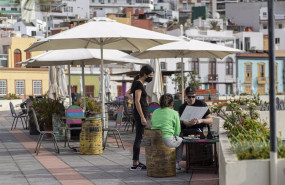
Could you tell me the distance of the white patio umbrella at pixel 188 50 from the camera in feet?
42.0

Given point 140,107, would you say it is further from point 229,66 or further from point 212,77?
point 229,66

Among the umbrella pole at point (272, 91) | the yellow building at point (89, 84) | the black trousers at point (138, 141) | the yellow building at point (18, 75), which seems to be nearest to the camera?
the umbrella pole at point (272, 91)

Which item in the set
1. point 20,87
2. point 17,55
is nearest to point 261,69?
point 17,55

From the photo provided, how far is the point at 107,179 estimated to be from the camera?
7.47m

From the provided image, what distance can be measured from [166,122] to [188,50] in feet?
21.9

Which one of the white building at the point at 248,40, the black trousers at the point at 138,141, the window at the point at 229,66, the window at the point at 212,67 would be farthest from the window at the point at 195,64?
the black trousers at the point at 138,141

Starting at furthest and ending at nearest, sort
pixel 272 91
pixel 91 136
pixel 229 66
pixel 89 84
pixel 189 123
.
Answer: pixel 229 66 < pixel 89 84 < pixel 91 136 < pixel 189 123 < pixel 272 91

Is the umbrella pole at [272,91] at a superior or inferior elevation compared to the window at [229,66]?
inferior

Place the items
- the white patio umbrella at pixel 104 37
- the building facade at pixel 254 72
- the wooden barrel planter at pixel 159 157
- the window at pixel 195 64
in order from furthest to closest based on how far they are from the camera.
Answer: the building facade at pixel 254 72 < the window at pixel 195 64 < the white patio umbrella at pixel 104 37 < the wooden barrel planter at pixel 159 157

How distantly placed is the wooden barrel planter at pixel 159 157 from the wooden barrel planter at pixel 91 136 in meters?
2.72

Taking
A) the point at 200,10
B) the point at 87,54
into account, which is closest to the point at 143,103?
the point at 87,54

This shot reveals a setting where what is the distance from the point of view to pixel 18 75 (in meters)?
49.2

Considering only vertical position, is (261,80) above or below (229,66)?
below

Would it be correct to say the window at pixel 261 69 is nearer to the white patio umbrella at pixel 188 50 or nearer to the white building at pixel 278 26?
the white building at pixel 278 26
